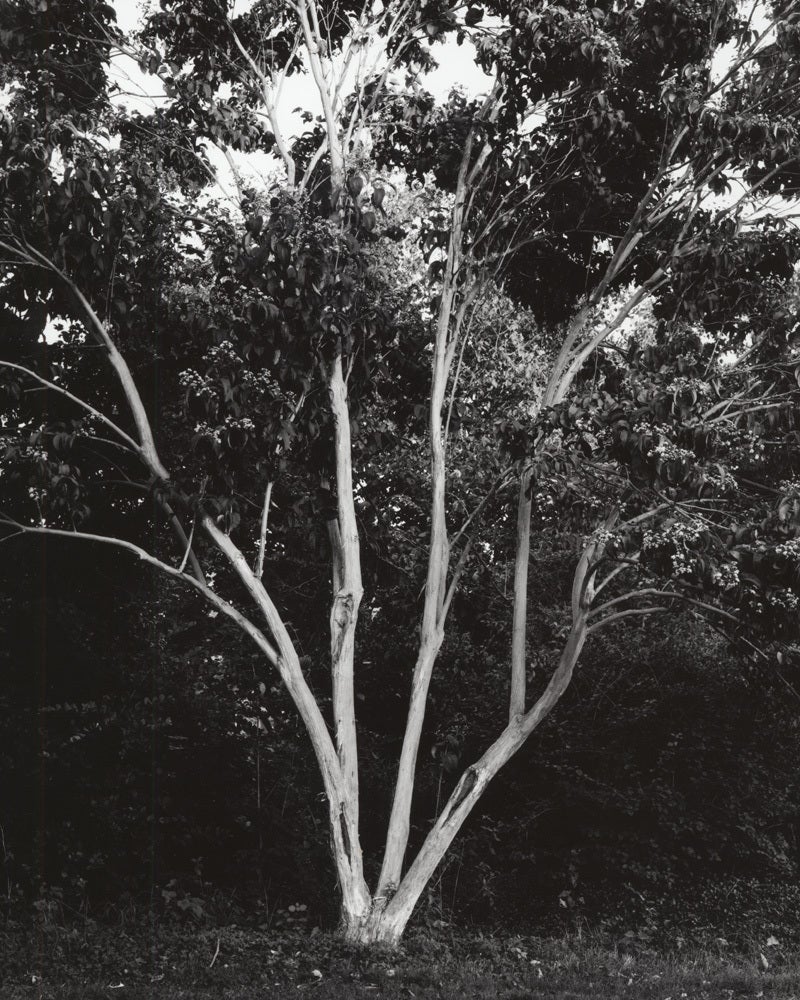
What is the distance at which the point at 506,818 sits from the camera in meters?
12.3

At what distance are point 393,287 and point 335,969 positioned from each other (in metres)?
6.29

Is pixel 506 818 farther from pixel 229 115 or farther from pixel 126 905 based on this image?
pixel 229 115

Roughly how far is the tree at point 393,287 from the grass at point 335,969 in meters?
0.73

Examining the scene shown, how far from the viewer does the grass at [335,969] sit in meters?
7.26

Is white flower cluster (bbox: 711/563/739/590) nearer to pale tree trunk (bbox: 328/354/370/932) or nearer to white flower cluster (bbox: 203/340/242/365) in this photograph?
pale tree trunk (bbox: 328/354/370/932)

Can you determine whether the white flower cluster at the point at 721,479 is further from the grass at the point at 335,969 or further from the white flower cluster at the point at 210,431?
the white flower cluster at the point at 210,431

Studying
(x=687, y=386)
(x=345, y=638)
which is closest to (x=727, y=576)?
(x=687, y=386)

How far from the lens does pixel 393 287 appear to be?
10.4 m

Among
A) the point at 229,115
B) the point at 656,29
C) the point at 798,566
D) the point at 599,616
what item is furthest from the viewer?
the point at 599,616

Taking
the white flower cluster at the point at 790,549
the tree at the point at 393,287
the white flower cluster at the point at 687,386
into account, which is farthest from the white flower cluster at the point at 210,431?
the white flower cluster at the point at 790,549

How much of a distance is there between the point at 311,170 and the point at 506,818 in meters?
7.62

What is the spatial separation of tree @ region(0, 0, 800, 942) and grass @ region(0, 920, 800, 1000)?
73 centimetres

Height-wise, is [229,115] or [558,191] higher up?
[229,115]

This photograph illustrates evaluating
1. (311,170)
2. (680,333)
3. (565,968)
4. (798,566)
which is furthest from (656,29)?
(565,968)
